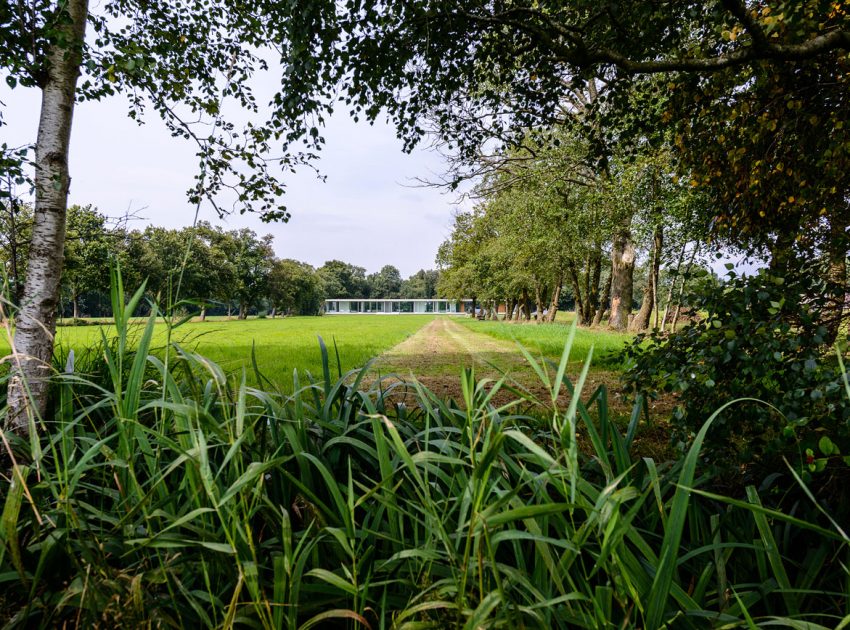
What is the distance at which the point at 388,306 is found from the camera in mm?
123750

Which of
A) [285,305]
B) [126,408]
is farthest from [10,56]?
[285,305]

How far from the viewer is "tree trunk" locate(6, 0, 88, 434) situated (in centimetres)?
239

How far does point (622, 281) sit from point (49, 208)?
1913 cm

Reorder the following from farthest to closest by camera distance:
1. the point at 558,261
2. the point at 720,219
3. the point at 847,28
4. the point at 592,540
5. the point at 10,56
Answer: the point at 558,261
the point at 720,219
the point at 847,28
the point at 10,56
the point at 592,540

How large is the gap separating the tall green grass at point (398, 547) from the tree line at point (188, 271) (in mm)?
683

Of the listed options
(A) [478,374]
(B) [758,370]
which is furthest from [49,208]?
(A) [478,374]

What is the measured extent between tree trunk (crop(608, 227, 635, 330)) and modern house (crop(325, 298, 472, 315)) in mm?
93160

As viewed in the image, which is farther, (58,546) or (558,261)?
(558,261)

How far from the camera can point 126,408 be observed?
130cm

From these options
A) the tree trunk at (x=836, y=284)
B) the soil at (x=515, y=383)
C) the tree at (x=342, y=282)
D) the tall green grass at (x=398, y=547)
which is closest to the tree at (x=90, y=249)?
the tall green grass at (x=398, y=547)

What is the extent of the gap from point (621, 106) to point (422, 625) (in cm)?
522

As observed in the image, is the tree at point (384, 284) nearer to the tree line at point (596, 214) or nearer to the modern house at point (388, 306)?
the modern house at point (388, 306)

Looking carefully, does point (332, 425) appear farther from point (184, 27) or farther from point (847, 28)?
point (184, 27)

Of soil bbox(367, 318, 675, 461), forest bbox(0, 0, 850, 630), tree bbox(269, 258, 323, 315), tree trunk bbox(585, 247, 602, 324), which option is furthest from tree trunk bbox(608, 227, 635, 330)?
tree bbox(269, 258, 323, 315)
